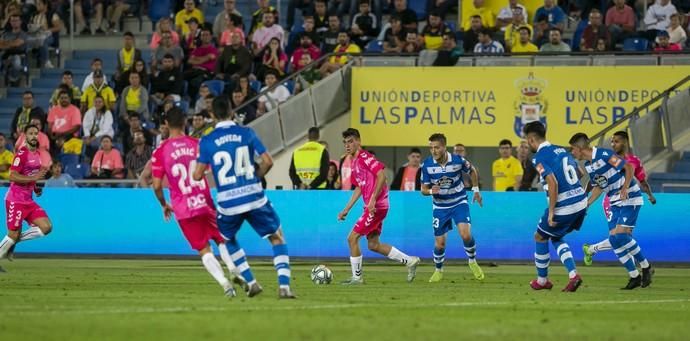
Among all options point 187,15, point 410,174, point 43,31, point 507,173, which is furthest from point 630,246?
point 43,31

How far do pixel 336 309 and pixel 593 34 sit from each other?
1693 centimetres

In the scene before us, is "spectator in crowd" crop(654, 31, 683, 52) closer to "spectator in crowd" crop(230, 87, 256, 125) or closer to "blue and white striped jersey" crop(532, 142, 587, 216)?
"spectator in crowd" crop(230, 87, 256, 125)

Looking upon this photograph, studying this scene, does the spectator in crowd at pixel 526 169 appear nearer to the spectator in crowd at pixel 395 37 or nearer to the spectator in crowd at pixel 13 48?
the spectator in crowd at pixel 395 37

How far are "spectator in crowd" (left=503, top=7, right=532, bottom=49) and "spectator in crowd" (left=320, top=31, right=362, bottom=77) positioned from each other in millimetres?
3297

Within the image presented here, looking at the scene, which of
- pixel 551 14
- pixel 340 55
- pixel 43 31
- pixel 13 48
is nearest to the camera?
pixel 340 55

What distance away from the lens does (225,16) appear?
108ft

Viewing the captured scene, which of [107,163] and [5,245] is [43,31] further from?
[5,245]

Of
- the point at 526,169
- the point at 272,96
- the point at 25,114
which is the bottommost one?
the point at 526,169

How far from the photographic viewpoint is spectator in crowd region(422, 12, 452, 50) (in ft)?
102

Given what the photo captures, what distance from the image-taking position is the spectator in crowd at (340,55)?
101 feet

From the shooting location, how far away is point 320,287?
60.5ft

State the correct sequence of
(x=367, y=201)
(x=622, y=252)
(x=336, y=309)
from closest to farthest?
1. (x=336, y=309)
2. (x=622, y=252)
3. (x=367, y=201)

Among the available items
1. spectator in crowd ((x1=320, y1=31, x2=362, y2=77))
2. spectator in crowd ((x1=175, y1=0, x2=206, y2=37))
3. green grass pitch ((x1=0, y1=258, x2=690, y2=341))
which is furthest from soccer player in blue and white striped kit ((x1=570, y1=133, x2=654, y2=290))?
spectator in crowd ((x1=175, y1=0, x2=206, y2=37))

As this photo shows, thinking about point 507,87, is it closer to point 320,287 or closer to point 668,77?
point 668,77
